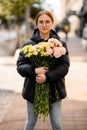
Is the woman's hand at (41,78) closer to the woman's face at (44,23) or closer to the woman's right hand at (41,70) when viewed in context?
the woman's right hand at (41,70)

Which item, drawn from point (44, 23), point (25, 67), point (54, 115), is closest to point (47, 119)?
point (54, 115)

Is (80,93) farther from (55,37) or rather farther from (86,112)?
(55,37)

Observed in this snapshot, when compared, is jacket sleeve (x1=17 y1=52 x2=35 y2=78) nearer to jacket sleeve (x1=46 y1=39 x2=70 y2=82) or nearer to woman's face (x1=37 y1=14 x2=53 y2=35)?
jacket sleeve (x1=46 y1=39 x2=70 y2=82)

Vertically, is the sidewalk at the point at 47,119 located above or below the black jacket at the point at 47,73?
below

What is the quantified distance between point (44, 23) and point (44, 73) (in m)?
0.62

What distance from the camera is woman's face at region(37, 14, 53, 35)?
5363 millimetres

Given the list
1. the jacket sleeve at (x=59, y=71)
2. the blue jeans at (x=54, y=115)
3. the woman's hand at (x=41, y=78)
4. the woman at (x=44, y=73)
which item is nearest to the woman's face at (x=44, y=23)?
the woman at (x=44, y=73)

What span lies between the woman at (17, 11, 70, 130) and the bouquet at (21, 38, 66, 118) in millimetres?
54

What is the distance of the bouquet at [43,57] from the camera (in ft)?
17.0

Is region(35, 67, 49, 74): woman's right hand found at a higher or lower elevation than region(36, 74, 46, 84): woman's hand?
higher

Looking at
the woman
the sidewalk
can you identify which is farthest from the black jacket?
the sidewalk

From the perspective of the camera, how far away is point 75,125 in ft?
25.3

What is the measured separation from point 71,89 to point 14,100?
7.02 feet

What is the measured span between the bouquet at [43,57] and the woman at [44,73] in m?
0.05
